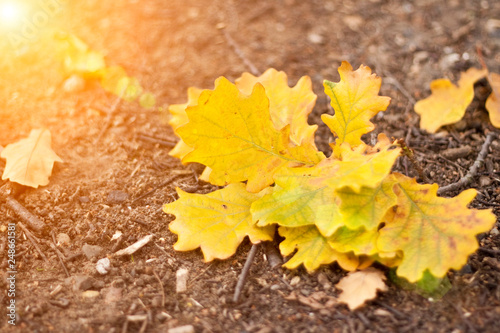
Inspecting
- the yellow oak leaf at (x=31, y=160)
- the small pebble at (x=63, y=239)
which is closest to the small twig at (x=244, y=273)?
the small pebble at (x=63, y=239)

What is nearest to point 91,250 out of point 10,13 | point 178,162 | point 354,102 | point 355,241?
point 178,162

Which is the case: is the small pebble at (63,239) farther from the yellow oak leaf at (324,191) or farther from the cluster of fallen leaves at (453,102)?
the cluster of fallen leaves at (453,102)

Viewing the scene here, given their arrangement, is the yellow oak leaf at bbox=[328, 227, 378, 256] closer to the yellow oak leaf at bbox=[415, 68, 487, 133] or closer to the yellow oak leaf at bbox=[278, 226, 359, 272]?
the yellow oak leaf at bbox=[278, 226, 359, 272]

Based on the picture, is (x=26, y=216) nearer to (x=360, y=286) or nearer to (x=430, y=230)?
(x=360, y=286)

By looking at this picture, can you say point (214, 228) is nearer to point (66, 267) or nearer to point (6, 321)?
point (66, 267)

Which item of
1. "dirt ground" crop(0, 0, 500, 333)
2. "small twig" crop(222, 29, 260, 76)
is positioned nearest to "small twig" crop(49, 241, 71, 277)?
"dirt ground" crop(0, 0, 500, 333)
